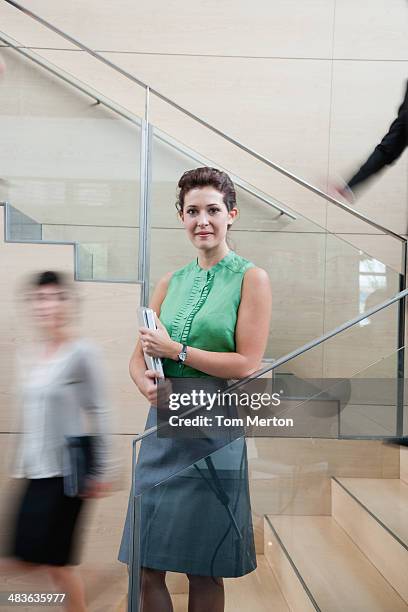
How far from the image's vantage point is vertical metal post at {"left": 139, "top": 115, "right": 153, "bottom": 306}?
2.14 metres

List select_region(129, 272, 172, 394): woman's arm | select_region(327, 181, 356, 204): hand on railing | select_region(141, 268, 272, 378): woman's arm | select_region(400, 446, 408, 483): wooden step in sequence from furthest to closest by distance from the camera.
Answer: select_region(327, 181, 356, 204): hand on railing, select_region(129, 272, 172, 394): woman's arm, select_region(141, 268, 272, 378): woman's arm, select_region(400, 446, 408, 483): wooden step

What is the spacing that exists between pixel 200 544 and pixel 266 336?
0.63m

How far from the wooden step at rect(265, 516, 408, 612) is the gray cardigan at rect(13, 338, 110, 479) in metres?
0.68

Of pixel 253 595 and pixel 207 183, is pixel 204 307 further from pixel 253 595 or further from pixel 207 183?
pixel 253 595

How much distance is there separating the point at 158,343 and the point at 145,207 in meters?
0.45

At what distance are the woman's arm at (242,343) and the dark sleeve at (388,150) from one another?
685 mm

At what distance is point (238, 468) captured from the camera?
1768 mm

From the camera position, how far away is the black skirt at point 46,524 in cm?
219

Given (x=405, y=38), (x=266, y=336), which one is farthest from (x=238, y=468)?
(x=405, y=38)

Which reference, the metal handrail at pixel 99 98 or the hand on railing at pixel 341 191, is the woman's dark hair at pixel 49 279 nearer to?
the metal handrail at pixel 99 98

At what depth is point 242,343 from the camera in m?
1.99

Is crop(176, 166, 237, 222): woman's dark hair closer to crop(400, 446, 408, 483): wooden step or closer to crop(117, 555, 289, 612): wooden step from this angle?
crop(400, 446, 408, 483): wooden step

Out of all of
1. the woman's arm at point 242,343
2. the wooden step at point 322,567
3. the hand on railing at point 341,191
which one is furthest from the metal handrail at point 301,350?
the hand on railing at point 341,191

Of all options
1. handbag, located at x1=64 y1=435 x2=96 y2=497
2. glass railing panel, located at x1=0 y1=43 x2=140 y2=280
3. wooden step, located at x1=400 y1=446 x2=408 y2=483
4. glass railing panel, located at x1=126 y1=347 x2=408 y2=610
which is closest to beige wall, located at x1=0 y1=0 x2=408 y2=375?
glass railing panel, located at x1=0 y1=43 x2=140 y2=280
